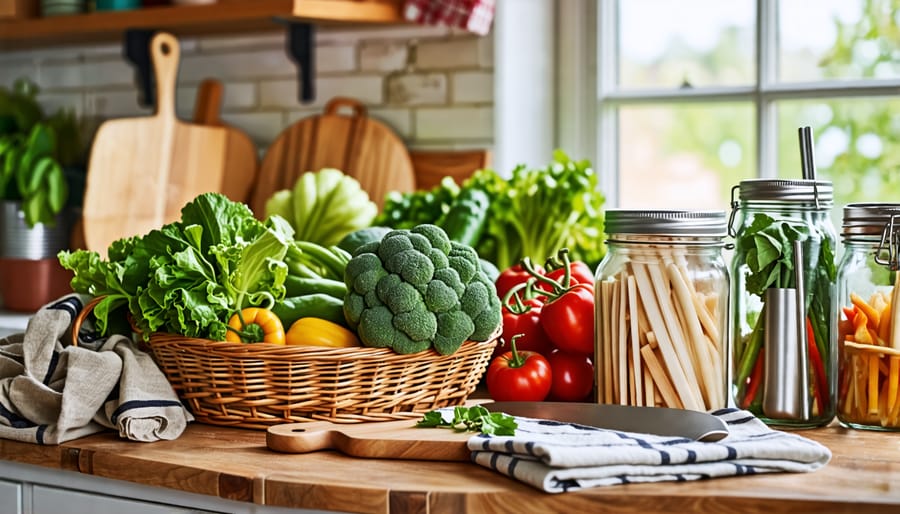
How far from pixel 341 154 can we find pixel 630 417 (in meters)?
1.39

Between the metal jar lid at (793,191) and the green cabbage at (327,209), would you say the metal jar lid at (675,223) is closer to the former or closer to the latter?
the metal jar lid at (793,191)

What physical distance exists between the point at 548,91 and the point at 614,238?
1.23 metres

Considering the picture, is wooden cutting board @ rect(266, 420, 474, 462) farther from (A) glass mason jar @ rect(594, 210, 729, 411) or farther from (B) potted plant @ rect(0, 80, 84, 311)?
(B) potted plant @ rect(0, 80, 84, 311)

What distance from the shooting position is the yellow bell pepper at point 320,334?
136 centimetres

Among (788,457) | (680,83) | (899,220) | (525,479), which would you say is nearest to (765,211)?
(899,220)

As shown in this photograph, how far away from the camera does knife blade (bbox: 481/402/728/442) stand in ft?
3.96

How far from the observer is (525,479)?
1109 mm

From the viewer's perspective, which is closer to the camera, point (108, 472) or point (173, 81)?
point (108, 472)

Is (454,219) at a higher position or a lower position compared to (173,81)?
lower

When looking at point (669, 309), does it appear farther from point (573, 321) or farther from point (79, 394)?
point (79, 394)

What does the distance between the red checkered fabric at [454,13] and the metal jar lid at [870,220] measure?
3.73 ft

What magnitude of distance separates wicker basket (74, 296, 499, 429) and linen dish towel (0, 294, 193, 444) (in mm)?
38

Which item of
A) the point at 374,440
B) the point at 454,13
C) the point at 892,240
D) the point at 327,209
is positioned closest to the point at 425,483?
the point at 374,440

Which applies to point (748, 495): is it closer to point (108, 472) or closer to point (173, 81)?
point (108, 472)
